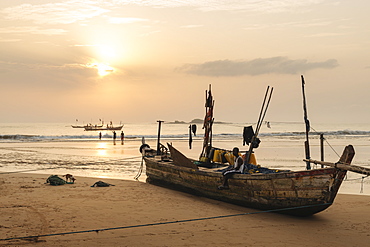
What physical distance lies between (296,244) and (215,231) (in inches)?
71.2

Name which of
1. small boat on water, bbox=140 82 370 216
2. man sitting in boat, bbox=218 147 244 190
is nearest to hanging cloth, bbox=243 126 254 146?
small boat on water, bbox=140 82 370 216

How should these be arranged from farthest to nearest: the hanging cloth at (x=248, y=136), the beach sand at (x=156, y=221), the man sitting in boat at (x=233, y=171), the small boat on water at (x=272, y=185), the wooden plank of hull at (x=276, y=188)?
the hanging cloth at (x=248, y=136), the man sitting in boat at (x=233, y=171), the wooden plank of hull at (x=276, y=188), the small boat on water at (x=272, y=185), the beach sand at (x=156, y=221)

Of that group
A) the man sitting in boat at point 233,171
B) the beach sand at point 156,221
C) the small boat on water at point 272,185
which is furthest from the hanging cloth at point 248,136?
the man sitting in boat at point 233,171

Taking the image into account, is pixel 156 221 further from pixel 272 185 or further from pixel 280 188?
pixel 280 188

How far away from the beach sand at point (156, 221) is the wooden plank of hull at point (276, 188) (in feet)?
1.00

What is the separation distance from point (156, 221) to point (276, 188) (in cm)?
328

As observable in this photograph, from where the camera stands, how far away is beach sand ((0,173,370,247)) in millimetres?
8016

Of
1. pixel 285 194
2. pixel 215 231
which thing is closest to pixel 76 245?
pixel 215 231

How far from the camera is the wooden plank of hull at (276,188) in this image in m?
9.23

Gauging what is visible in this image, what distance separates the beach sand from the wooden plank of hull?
0.31 meters

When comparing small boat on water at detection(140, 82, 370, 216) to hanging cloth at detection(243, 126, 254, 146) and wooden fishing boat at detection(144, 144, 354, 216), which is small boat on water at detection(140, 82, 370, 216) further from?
hanging cloth at detection(243, 126, 254, 146)

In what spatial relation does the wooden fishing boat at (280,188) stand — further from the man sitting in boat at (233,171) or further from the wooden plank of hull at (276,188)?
the man sitting in boat at (233,171)

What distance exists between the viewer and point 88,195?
12.5m

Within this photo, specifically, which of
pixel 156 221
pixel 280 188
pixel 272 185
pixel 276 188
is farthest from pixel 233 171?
pixel 156 221
